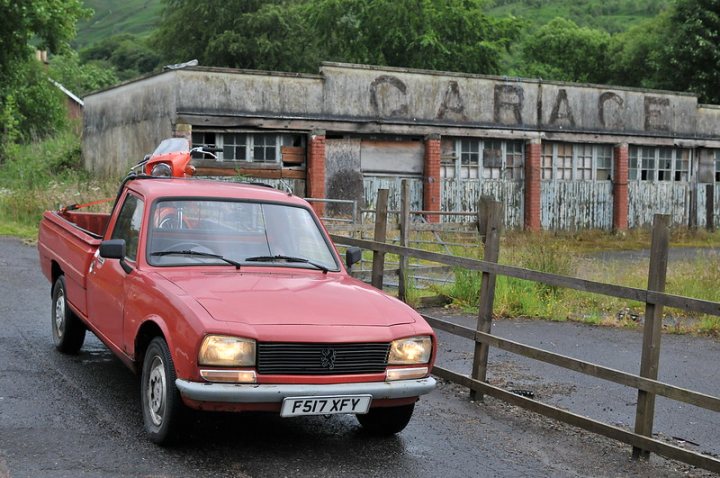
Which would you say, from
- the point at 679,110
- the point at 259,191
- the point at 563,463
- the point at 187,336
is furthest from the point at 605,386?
the point at 679,110

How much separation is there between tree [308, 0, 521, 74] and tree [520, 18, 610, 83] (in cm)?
2056

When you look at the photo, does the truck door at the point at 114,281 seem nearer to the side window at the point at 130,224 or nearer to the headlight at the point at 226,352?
the side window at the point at 130,224

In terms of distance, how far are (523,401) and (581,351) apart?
10.4 ft

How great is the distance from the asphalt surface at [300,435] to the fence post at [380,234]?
1091 millimetres

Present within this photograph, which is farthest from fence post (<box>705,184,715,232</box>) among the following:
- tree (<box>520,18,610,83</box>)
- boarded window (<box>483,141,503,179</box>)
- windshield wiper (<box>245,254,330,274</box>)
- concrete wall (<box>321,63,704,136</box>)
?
tree (<box>520,18,610,83</box>)

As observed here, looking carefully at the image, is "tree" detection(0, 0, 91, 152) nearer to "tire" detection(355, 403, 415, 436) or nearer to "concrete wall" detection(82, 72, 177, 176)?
"concrete wall" detection(82, 72, 177, 176)

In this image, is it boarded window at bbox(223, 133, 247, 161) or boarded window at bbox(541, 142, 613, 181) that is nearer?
boarded window at bbox(223, 133, 247, 161)

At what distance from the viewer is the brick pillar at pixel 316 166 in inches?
908

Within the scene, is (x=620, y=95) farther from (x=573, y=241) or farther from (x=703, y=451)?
(x=703, y=451)

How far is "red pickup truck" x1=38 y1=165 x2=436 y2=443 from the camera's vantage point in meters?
5.48

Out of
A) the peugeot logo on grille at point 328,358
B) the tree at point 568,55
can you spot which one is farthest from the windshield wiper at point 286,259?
the tree at point 568,55

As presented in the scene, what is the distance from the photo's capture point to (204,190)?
726 cm

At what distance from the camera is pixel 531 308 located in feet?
41.4

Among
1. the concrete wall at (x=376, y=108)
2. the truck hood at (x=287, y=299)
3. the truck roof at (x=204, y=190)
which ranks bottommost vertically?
the truck hood at (x=287, y=299)
